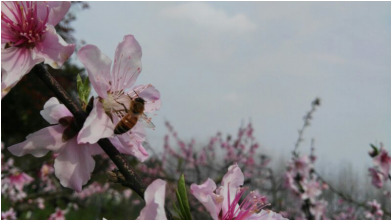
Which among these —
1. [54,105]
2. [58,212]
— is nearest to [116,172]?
[54,105]

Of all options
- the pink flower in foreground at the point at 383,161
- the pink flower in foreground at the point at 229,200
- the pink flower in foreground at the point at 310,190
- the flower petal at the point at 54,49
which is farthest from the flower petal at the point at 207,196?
the pink flower in foreground at the point at 310,190

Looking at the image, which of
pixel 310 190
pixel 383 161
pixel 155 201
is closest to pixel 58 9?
pixel 155 201

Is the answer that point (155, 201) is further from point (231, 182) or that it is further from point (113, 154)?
point (231, 182)

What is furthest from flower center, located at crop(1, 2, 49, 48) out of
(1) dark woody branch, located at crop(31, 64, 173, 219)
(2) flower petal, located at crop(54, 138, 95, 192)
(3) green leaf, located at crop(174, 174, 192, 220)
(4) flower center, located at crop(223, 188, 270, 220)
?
(4) flower center, located at crop(223, 188, 270, 220)

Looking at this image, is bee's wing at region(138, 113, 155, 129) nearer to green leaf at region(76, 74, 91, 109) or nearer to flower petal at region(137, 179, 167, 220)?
green leaf at region(76, 74, 91, 109)

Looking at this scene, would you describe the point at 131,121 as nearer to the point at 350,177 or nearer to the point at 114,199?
the point at 114,199
